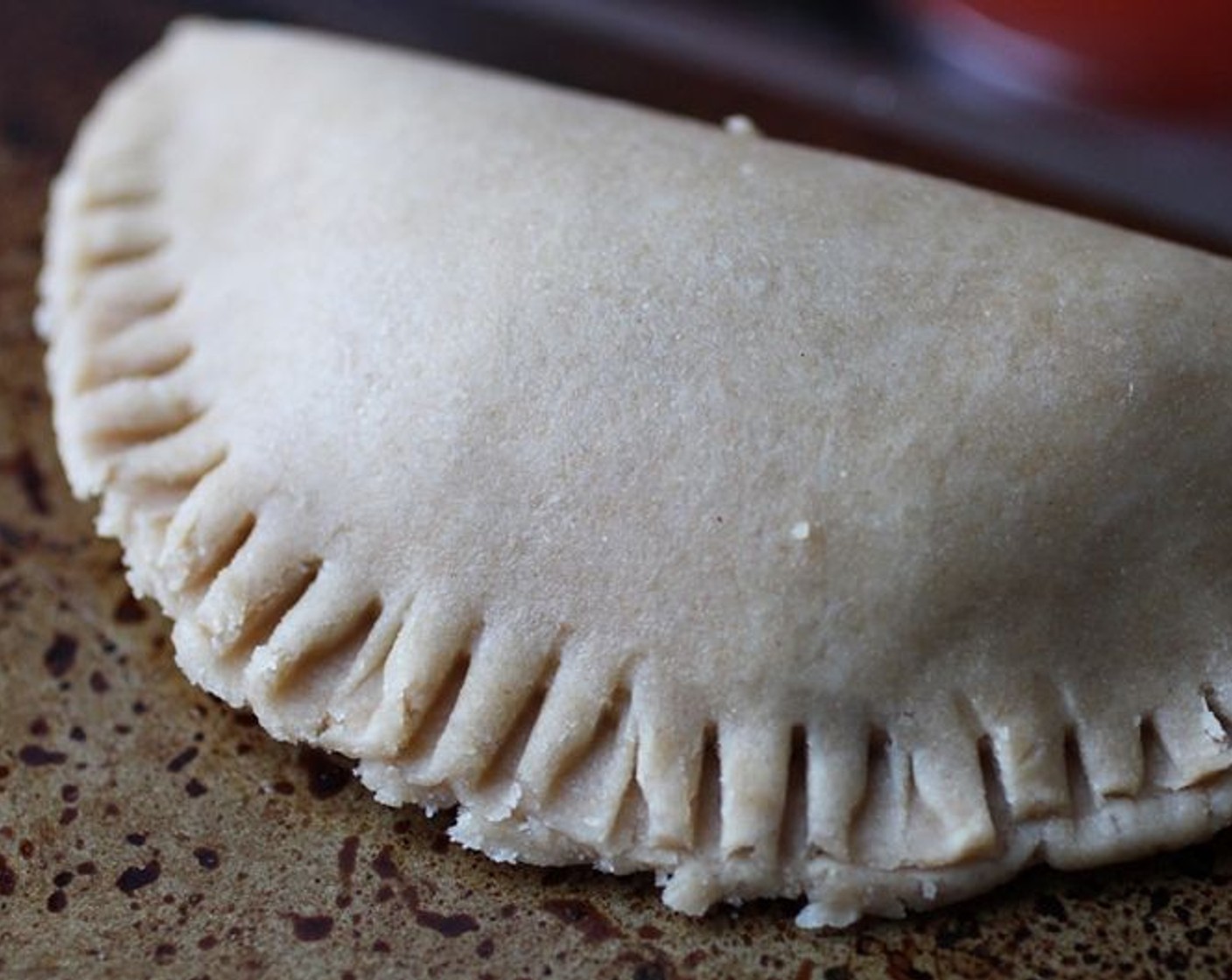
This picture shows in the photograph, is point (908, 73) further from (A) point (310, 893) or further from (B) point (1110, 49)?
(A) point (310, 893)

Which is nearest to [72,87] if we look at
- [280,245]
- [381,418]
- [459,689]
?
[280,245]

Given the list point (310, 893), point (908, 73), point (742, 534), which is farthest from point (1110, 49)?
point (310, 893)

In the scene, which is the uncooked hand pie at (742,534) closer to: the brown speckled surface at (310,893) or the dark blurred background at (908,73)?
the brown speckled surface at (310,893)

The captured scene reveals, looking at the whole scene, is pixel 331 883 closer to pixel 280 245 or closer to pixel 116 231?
pixel 280 245

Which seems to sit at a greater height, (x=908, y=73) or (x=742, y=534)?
(x=742, y=534)

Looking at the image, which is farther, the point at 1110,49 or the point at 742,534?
the point at 1110,49
